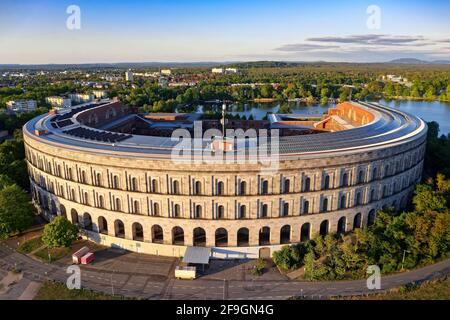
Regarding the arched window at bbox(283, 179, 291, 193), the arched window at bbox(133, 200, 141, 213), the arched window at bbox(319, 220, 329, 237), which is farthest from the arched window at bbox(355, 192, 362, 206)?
the arched window at bbox(133, 200, 141, 213)

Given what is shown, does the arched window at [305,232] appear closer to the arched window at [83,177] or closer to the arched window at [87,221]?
the arched window at [87,221]

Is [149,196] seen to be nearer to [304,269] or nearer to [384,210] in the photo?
[304,269]

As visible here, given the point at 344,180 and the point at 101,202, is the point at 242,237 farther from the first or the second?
the point at 101,202

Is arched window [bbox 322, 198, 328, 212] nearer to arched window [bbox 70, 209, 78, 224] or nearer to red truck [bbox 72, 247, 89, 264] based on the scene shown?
red truck [bbox 72, 247, 89, 264]

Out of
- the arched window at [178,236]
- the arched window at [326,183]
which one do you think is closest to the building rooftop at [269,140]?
the arched window at [326,183]

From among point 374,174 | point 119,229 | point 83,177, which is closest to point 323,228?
point 374,174
